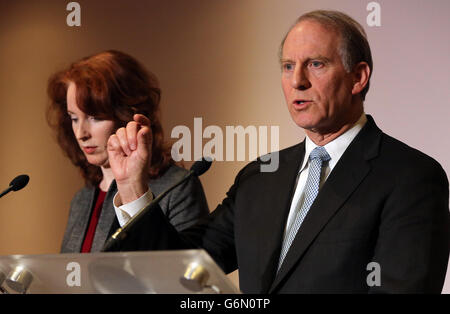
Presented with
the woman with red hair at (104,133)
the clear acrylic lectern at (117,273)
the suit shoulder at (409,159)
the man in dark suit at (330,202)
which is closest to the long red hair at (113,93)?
the woman with red hair at (104,133)

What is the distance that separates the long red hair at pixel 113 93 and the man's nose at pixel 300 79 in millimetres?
940

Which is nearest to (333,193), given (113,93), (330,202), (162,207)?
(330,202)

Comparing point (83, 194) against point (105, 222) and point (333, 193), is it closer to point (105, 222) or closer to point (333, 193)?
point (105, 222)

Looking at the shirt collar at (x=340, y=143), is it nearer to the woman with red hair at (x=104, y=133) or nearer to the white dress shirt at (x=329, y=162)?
the white dress shirt at (x=329, y=162)

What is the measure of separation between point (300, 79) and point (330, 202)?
0.40m

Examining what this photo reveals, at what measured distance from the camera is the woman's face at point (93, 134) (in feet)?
9.25

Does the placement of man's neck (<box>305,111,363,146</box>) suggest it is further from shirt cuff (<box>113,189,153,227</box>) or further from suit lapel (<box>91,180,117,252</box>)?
suit lapel (<box>91,180,117,252</box>)

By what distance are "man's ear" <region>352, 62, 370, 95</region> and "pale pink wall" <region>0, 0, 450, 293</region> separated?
0.62 m

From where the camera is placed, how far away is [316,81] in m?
2.02

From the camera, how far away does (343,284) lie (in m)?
A: 1.75

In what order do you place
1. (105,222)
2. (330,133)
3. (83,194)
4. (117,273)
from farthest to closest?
(83,194) → (105,222) → (330,133) → (117,273)
